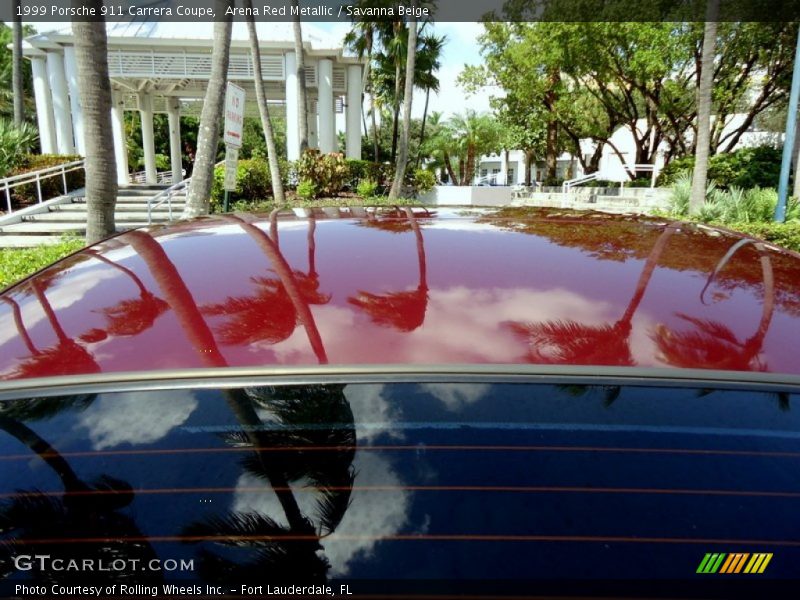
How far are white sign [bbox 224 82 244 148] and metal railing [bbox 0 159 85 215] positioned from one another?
7917 mm

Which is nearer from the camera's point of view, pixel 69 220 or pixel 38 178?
pixel 69 220

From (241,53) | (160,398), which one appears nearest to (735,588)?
(160,398)

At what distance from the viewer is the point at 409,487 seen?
3.55ft

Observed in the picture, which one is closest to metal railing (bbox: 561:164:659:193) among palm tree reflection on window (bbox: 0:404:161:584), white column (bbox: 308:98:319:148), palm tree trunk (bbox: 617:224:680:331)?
white column (bbox: 308:98:319:148)

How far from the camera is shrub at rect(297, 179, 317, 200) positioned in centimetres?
1570

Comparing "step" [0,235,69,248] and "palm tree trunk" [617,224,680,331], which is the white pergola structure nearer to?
"step" [0,235,69,248]

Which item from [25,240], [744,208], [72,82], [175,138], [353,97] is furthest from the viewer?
[175,138]

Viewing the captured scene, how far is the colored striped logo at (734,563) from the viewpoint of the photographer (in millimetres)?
1023

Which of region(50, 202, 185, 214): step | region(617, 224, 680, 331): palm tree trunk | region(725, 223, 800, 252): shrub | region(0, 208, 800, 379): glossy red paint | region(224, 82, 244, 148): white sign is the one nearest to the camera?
region(0, 208, 800, 379): glossy red paint

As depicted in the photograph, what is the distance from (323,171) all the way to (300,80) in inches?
122

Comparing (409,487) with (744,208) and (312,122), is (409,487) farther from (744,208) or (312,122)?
(312,122)

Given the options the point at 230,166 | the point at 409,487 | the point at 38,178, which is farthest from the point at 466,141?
the point at 409,487

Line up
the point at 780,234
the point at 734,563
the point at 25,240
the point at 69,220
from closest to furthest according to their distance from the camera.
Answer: the point at 734,563 → the point at 780,234 → the point at 25,240 → the point at 69,220

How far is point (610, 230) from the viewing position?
200 centimetres
